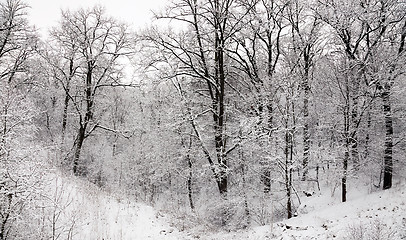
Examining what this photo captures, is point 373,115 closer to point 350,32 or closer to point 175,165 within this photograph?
point 350,32

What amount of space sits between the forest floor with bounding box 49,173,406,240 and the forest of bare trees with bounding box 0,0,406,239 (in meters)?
1.07

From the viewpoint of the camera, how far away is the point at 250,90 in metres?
14.1

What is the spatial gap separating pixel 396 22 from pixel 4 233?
14092mm

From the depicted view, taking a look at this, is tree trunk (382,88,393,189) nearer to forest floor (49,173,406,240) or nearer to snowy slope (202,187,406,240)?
forest floor (49,173,406,240)

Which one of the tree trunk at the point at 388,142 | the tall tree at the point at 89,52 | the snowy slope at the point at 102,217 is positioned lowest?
the snowy slope at the point at 102,217

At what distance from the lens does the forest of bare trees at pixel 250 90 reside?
10023 mm

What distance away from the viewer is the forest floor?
7727 millimetres

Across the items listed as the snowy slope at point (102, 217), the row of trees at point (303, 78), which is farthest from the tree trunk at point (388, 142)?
the snowy slope at point (102, 217)

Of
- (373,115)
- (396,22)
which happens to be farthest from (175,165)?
(396,22)

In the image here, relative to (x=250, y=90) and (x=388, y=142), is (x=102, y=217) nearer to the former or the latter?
(x=250, y=90)

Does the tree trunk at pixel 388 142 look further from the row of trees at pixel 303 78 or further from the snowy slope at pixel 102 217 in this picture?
the snowy slope at pixel 102 217

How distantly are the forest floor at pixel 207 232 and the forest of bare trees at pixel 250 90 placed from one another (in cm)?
107

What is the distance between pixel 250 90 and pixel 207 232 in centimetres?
725

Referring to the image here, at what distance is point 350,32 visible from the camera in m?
11.5
